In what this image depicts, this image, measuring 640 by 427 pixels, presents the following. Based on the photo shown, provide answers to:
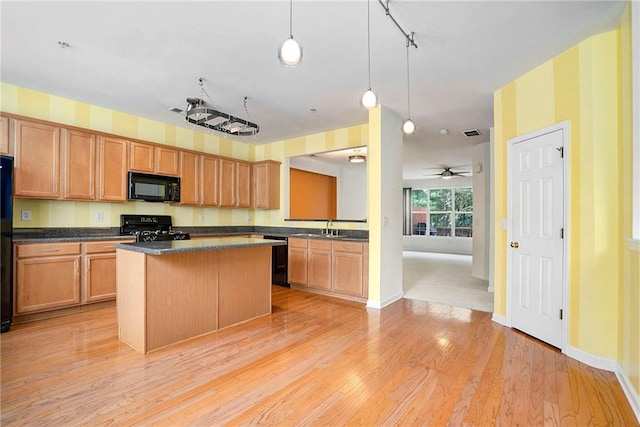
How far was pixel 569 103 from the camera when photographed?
2779 mm

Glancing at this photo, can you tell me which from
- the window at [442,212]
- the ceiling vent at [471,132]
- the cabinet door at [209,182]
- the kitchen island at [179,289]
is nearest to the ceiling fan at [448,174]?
the window at [442,212]

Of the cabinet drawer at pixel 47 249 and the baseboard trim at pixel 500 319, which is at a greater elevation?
the cabinet drawer at pixel 47 249

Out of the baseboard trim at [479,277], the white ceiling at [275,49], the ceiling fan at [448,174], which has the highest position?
the white ceiling at [275,49]

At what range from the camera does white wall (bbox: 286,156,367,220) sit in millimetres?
7680

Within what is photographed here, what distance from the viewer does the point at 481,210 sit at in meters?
6.05

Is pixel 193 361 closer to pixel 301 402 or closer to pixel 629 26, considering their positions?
pixel 301 402

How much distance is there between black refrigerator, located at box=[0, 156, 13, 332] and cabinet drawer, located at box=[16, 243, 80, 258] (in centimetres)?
14

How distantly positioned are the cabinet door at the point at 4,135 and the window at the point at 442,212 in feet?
34.5

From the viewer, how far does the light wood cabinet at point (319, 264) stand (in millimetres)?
4809

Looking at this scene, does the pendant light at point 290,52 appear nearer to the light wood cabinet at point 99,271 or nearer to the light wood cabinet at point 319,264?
the light wood cabinet at point 319,264

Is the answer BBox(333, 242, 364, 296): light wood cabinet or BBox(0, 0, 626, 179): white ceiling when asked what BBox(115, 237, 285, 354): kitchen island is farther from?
BBox(0, 0, 626, 179): white ceiling

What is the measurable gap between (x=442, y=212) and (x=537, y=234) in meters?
8.06

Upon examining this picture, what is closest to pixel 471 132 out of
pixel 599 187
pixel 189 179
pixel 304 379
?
pixel 599 187

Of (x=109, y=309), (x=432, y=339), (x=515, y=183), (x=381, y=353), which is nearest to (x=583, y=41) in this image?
(x=515, y=183)
